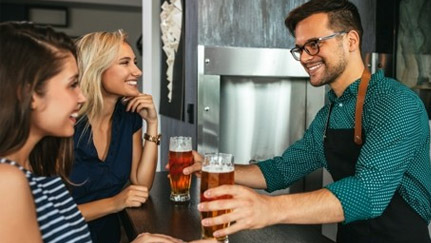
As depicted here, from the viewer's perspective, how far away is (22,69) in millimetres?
955

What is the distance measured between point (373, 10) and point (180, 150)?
1878 mm

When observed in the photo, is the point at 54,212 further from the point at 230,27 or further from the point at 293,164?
the point at 230,27

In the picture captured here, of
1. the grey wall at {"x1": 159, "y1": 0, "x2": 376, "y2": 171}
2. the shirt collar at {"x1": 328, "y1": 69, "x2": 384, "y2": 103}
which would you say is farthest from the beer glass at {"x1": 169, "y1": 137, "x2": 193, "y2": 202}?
the grey wall at {"x1": 159, "y1": 0, "x2": 376, "y2": 171}

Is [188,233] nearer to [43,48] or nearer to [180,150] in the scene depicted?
[180,150]

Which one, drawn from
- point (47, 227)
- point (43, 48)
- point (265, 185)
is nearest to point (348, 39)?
point (265, 185)

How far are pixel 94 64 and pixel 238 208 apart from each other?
115 cm

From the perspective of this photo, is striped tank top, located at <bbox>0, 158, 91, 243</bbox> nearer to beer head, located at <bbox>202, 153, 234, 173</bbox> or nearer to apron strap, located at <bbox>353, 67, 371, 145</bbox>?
beer head, located at <bbox>202, 153, 234, 173</bbox>

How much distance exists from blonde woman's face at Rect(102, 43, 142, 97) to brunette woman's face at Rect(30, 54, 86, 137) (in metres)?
Result: 0.79

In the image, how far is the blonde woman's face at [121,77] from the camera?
6.21 feet

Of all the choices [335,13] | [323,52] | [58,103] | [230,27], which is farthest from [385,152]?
[230,27]

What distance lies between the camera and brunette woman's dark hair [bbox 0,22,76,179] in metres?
0.95

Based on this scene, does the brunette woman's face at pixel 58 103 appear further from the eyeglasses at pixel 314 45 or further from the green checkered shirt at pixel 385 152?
the eyeglasses at pixel 314 45

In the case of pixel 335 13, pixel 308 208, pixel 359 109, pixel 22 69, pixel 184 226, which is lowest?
pixel 184 226

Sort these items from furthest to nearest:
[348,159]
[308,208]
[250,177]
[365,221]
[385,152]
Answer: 1. [250,177]
2. [348,159]
3. [365,221]
4. [385,152]
5. [308,208]
